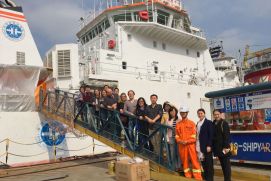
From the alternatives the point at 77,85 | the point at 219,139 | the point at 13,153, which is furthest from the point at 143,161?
the point at 77,85

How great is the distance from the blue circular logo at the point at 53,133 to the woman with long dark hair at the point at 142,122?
493 cm

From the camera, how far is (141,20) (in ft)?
60.6

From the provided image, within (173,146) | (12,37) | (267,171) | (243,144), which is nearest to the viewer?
(173,146)

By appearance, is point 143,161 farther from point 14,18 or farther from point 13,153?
point 14,18

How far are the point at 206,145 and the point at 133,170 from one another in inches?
67.4

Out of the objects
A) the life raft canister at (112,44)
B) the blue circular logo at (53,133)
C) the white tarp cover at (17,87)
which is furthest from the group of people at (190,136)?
the life raft canister at (112,44)

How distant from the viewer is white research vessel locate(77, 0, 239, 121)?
50.1 feet

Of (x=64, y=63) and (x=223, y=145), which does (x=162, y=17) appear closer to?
(x=64, y=63)

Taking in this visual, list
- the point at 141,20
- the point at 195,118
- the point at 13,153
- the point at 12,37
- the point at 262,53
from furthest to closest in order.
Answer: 1. the point at 262,53
2. the point at 141,20
3. the point at 195,118
4. the point at 12,37
5. the point at 13,153

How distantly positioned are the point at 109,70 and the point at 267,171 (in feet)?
29.9

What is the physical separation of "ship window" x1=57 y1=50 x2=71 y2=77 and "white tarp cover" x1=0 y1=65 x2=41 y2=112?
1390 mm

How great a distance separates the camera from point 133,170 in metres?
6.83

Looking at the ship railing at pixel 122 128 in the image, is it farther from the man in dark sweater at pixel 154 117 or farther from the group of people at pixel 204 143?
the group of people at pixel 204 143

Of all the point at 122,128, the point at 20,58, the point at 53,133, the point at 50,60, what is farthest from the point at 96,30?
the point at 122,128
